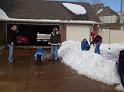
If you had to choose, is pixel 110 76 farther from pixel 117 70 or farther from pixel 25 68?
pixel 25 68

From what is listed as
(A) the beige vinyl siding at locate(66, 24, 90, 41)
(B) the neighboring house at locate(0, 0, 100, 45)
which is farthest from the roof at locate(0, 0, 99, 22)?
(A) the beige vinyl siding at locate(66, 24, 90, 41)

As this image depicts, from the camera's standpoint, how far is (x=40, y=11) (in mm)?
35594

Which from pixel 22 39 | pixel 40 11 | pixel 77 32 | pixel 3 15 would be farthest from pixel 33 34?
pixel 77 32

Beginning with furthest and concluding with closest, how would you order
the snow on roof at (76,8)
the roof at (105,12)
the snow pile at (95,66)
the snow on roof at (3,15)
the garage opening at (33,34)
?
the roof at (105,12) → the snow on roof at (76,8) → the garage opening at (33,34) → the snow on roof at (3,15) → the snow pile at (95,66)

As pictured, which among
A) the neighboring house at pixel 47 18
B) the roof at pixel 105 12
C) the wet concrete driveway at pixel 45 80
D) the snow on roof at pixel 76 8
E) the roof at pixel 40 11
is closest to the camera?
Result: the wet concrete driveway at pixel 45 80

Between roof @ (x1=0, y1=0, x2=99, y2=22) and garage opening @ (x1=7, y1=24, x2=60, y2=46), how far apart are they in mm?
1110

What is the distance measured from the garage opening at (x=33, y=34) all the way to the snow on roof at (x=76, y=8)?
2894 millimetres

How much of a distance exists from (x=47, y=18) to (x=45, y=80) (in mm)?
22130

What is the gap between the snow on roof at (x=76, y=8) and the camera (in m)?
36.4

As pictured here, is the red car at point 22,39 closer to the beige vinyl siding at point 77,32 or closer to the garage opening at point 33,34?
the garage opening at point 33,34

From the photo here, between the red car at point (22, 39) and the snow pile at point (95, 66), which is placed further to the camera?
the red car at point (22, 39)

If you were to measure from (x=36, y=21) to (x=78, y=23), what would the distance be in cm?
405

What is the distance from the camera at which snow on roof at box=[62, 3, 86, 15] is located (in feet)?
119

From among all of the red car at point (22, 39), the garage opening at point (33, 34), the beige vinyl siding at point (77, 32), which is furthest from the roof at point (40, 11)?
the red car at point (22, 39)
